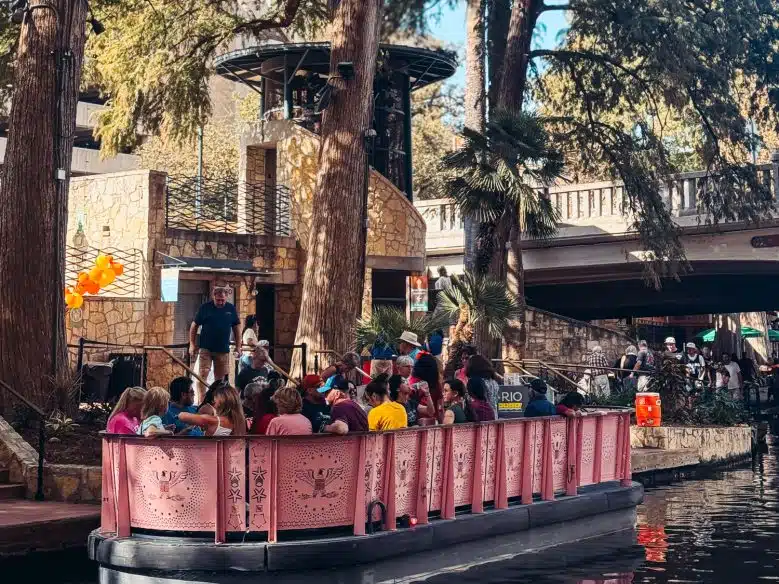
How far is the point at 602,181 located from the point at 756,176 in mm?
7244

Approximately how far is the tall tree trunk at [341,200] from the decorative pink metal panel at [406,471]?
682 centimetres

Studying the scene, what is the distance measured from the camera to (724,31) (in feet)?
91.0

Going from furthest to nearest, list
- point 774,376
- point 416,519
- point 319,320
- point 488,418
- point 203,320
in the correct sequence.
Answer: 1. point 774,376
2. point 319,320
3. point 203,320
4. point 488,418
5. point 416,519

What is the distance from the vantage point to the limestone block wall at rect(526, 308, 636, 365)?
33.4 metres

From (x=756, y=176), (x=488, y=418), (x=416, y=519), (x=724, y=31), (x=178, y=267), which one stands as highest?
(x=724, y=31)

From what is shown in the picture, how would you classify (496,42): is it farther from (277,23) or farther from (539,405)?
(539,405)

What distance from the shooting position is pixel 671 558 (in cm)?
1425

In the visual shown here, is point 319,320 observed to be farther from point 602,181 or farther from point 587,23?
point 602,181

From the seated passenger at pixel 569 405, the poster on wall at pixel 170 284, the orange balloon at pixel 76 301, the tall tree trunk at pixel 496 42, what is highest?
the tall tree trunk at pixel 496 42

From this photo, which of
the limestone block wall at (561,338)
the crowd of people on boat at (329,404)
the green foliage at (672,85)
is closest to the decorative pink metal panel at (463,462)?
the crowd of people on boat at (329,404)

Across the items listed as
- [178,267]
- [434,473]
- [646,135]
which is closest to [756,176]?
[646,135]

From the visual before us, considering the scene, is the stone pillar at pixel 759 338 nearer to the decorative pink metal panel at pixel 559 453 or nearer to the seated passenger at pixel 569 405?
the seated passenger at pixel 569 405

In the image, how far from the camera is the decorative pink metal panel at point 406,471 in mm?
11734

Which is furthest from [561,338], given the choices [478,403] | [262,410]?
[262,410]
